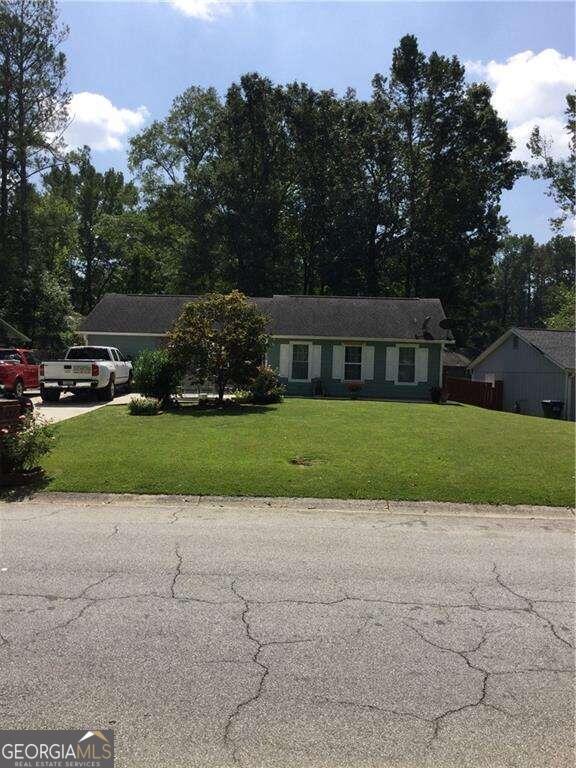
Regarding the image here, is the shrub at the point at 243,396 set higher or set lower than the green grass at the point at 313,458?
higher

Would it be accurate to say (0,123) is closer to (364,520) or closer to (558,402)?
(558,402)

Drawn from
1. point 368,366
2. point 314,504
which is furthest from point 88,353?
point 314,504

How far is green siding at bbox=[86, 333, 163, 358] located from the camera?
28.0 metres

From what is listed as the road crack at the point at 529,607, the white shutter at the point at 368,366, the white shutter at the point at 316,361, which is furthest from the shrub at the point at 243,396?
the road crack at the point at 529,607

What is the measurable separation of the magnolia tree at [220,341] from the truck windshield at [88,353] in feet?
15.8

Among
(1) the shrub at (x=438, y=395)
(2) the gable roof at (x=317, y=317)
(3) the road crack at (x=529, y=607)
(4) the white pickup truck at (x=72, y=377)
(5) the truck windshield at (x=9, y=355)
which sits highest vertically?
(2) the gable roof at (x=317, y=317)

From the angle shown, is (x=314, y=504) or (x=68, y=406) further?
(x=68, y=406)

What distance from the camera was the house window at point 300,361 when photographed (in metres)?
26.9

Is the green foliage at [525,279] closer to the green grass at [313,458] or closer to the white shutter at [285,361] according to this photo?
the white shutter at [285,361]

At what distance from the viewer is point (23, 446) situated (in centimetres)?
853

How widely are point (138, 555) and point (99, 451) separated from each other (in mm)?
5199

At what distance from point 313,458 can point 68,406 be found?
442 inches

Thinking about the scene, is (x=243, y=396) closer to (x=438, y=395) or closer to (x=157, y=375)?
(x=157, y=375)

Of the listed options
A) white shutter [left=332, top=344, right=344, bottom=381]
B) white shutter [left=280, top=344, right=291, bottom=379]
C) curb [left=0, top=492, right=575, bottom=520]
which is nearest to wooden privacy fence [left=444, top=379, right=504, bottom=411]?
white shutter [left=332, top=344, right=344, bottom=381]
